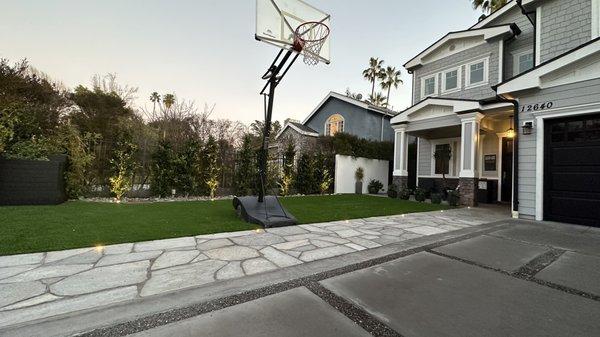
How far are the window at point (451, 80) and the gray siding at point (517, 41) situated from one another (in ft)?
5.33

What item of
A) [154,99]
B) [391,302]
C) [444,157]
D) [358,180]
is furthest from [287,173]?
[154,99]

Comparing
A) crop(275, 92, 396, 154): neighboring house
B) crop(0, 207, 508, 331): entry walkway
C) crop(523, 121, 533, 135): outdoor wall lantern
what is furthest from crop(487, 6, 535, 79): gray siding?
crop(0, 207, 508, 331): entry walkway

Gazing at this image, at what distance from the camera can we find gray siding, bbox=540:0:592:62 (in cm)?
672

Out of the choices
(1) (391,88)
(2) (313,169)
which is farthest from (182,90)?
(1) (391,88)

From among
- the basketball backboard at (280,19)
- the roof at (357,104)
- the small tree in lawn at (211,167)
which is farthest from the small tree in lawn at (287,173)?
the roof at (357,104)

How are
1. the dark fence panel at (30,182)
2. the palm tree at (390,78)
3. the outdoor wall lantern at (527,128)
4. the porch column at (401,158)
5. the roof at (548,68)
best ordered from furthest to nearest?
1. the palm tree at (390,78)
2. the porch column at (401,158)
3. the outdoor wall lantern at (527,128)
4. the dark fence panel at (30,182)
5. the roof at (548,68)

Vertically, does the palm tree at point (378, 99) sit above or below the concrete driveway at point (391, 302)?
above

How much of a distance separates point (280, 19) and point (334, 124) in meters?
13.7

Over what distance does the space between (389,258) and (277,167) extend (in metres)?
8.25

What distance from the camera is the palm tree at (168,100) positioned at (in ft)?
46.3

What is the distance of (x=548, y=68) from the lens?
5934mm

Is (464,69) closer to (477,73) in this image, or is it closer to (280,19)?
(477,73)

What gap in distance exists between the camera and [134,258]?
2910 millimetres

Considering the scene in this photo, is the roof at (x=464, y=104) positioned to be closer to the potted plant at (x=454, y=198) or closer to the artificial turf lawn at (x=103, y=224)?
the potted plant at (x=454, y=198)
